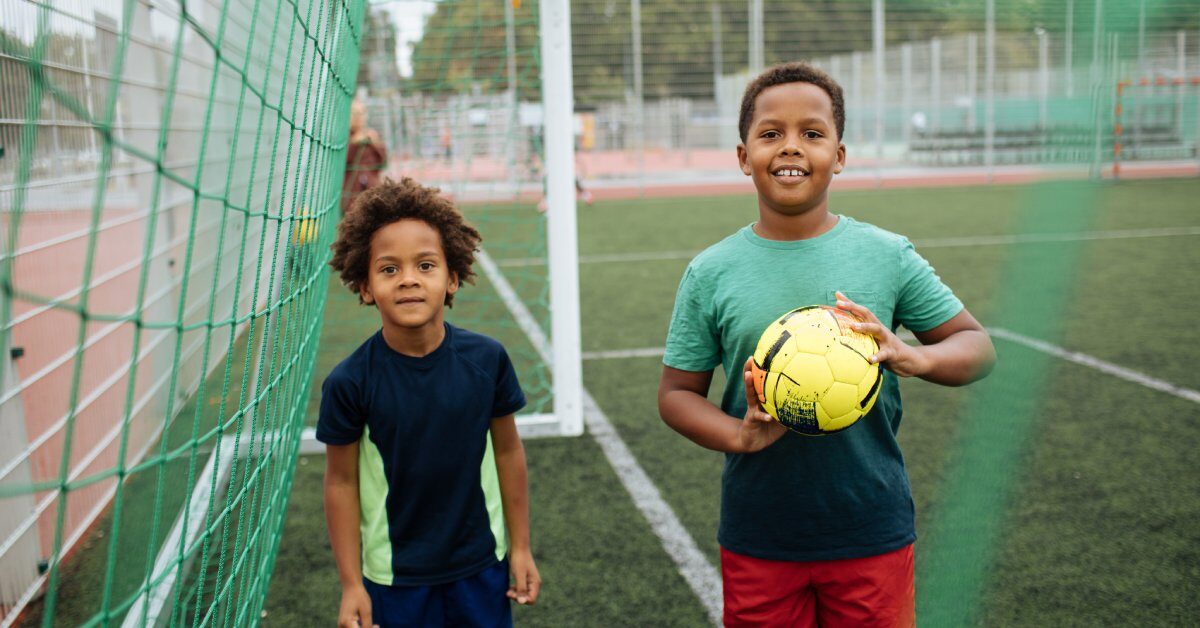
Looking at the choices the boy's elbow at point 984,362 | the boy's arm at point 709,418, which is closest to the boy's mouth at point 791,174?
the boy's arm at point 709,418

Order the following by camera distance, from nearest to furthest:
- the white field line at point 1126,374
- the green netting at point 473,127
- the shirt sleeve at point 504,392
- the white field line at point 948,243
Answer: the shirt sleeve at point 504,392 → the white field line at point 1126,374 → the green netting at point 473,127 → the white field line at point 948,243

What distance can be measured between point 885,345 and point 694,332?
43 centimetres

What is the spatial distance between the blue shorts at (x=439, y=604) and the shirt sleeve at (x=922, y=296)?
103cm

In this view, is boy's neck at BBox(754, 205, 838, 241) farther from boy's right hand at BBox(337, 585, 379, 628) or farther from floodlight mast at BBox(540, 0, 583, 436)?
floodlight mast at BBox(540, 0, 583, 436)

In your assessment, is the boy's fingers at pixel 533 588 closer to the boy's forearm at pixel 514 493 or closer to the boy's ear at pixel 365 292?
the boy's forearm at pixel 514 493

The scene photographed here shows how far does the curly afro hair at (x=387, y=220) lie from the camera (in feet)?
6.89

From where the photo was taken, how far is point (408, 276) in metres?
2.03

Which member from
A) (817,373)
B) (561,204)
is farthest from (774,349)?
(561,204)

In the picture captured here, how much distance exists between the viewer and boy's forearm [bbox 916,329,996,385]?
183cm

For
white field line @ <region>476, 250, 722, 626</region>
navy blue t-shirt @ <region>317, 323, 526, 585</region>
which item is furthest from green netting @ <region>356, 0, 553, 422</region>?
navy blue t-shirt @ <region>317, 323, 526, 585</region>

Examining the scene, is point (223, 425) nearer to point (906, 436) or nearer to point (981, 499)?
point (981, 499)

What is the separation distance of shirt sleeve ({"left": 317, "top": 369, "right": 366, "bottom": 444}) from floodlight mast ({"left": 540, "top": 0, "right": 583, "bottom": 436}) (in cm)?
246

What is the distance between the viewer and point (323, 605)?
3207 mm

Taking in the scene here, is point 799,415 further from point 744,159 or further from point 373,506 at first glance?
point 373,506
